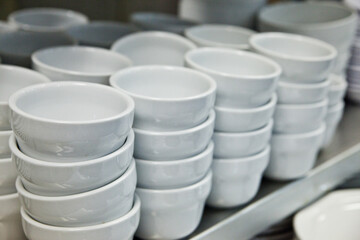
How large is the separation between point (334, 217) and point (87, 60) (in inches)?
20.2

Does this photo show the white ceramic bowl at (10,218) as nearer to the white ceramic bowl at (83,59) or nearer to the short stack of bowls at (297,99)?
the white ceramic bowl at (83,59)

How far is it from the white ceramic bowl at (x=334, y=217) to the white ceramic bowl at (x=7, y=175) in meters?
0.48

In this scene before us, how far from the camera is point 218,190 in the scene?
819mm

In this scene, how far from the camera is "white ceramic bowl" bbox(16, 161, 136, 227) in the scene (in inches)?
23.4

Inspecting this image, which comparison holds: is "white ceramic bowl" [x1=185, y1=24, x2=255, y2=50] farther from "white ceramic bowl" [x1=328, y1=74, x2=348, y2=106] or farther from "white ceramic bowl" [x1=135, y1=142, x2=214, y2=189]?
"white ceramic bowl" [x1=135, y1=142, x2=214, y2=189]

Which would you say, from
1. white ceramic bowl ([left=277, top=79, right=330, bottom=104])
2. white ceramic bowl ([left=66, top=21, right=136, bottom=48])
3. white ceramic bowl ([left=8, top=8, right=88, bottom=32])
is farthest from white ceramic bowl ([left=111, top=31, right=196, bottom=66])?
white ceramic bowl ([left=8, top=8, right=88, bottom=32])

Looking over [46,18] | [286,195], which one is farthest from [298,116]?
[46,18]

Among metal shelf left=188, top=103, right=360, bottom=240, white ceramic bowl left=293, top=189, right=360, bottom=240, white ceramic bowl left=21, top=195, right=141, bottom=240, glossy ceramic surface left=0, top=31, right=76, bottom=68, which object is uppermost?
glossy ceramic surface left=0, top=31, right=76, bottom=68

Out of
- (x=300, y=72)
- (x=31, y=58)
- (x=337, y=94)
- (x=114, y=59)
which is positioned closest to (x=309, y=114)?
(x=300, y=72)

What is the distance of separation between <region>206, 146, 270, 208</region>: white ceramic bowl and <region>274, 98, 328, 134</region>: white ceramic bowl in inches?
2.3

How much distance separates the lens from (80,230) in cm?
61

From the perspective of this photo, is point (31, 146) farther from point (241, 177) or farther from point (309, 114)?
point (309, 114)

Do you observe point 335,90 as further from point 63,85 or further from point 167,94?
point 63,85

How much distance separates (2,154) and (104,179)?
133 millimetres
